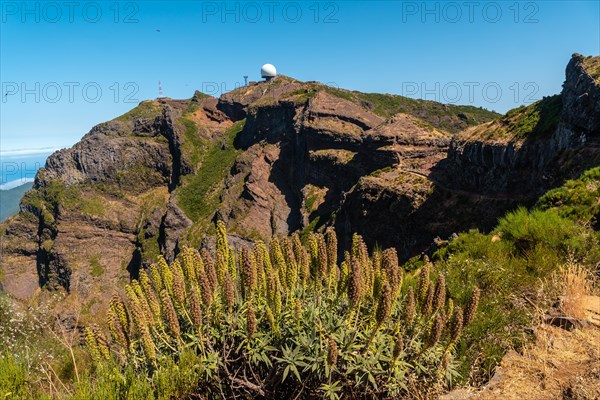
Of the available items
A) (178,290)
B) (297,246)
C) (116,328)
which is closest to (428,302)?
(297,246)

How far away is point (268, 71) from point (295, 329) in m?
168

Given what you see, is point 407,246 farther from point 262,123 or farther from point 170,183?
point 170,183

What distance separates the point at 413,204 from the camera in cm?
5706

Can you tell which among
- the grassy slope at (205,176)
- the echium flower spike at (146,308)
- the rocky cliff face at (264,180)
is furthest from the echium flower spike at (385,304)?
the grassy slope at (205,176)

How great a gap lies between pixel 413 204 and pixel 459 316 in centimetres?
5525

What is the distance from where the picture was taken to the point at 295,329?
14.4ft

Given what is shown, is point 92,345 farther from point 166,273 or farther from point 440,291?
point 440,291

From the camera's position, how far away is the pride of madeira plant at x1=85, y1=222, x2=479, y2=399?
4074 millimetres

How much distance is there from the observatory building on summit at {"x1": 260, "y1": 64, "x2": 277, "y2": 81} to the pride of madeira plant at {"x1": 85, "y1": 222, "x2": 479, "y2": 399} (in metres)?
166

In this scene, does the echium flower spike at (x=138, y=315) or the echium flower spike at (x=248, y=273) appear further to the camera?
the echium flower spike at (x=248, y=273)

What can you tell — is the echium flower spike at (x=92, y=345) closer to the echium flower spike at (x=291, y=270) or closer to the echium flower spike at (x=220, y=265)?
the echium flower spike at (x=220, y=265)

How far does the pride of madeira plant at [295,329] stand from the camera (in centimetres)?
407

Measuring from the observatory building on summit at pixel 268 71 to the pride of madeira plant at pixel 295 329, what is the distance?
545ft

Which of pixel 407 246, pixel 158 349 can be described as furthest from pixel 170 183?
pixel 158 349
